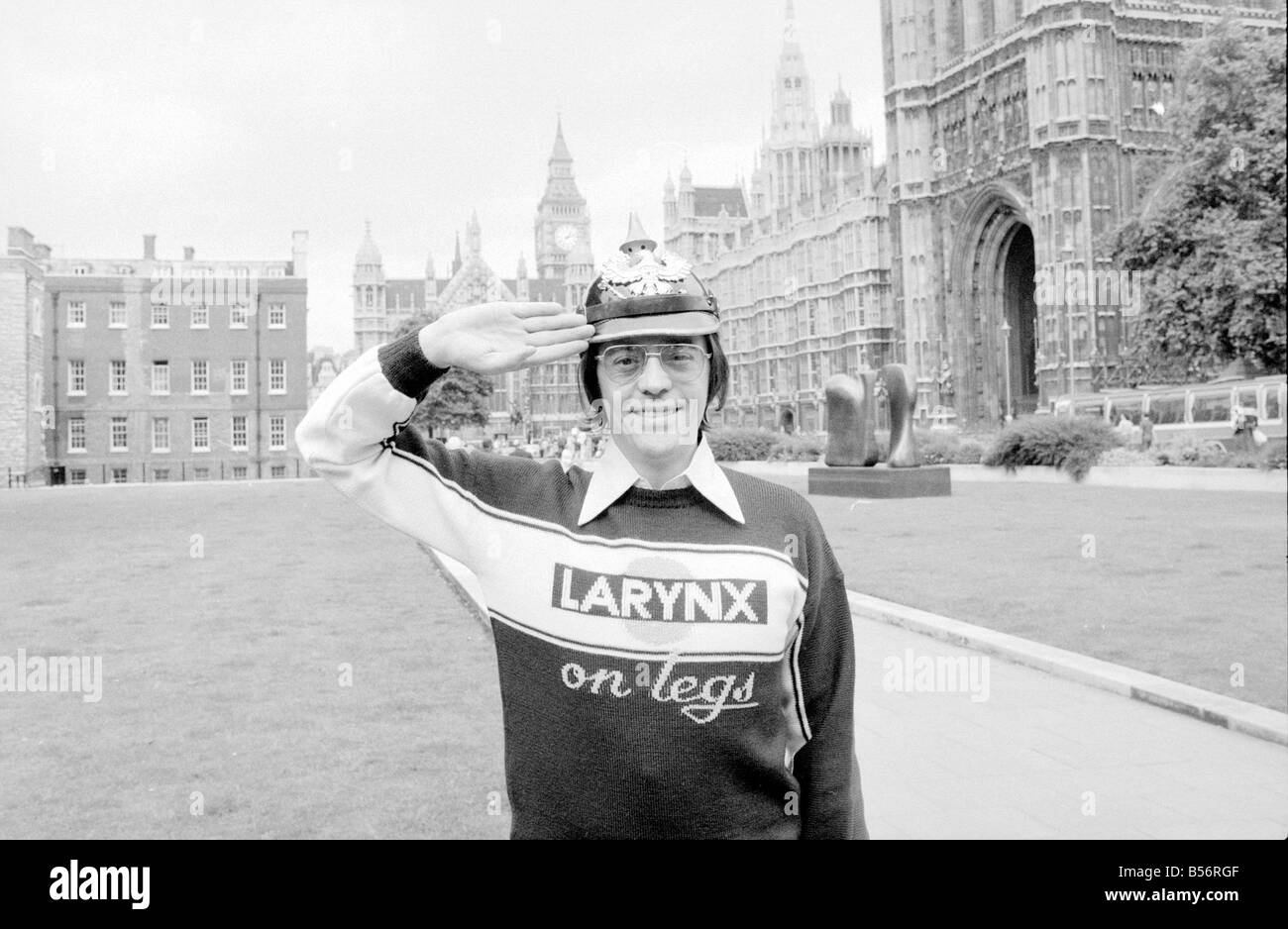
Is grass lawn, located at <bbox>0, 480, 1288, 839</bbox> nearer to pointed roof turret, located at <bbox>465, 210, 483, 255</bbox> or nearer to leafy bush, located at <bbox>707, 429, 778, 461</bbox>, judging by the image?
leafy bush, located at <bbox>707, 429, 778, 461</bbox>

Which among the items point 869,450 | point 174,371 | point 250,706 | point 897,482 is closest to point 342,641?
point 250,706

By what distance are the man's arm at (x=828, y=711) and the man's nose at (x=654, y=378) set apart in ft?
1.42

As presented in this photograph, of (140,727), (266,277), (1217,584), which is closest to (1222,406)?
(1217,584)

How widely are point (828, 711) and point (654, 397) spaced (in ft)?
2.59

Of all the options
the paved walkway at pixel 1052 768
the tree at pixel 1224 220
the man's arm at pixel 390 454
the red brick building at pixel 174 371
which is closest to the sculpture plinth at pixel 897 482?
the tree at pixel 1224 220

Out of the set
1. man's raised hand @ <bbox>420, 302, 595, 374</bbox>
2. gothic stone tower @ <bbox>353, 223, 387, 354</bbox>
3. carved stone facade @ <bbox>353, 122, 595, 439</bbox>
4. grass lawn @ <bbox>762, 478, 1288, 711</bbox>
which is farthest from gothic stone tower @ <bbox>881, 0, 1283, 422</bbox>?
gothic stone tower @ <bbox>353, 223, 387, 354</bbox>

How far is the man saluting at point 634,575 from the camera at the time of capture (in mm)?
1900

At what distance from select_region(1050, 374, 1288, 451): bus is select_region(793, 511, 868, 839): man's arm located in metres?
26.6

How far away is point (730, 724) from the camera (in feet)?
6.30

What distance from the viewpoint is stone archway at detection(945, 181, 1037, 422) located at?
5391 cm

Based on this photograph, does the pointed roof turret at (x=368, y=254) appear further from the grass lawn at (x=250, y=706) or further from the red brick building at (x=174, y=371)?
the grass lawn at (x=250, y=706)

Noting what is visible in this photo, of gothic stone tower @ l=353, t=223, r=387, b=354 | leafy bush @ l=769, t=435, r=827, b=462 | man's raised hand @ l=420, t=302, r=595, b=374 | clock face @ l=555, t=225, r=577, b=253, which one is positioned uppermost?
clock face @ l=555, t=225, r=577, b=253
